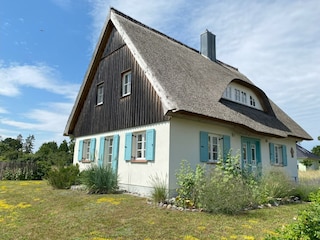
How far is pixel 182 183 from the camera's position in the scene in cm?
734

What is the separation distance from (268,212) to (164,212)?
9.63ft

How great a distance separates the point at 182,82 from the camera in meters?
9.79

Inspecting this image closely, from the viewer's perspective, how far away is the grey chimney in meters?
16.5

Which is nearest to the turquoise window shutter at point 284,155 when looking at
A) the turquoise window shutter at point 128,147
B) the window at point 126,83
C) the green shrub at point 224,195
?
the green shrub at point 224,195

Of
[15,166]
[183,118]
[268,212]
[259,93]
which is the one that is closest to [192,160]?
[183,118]

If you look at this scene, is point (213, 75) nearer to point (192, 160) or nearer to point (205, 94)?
point (205, 94)

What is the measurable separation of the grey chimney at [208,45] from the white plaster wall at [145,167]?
8.81 meters

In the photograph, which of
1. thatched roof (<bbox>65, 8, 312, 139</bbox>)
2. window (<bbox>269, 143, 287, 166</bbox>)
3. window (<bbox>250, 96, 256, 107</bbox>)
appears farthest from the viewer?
window (<bbox>269, 143, 287, 166</bbox>)

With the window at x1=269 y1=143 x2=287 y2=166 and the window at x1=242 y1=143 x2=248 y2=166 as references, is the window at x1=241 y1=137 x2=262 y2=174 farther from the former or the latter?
the window at x1=269 y1=143 x2=287 y2=166

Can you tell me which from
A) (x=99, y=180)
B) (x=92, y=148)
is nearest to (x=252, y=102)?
(x=92, y=148)

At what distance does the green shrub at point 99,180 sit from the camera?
9227 millimetres

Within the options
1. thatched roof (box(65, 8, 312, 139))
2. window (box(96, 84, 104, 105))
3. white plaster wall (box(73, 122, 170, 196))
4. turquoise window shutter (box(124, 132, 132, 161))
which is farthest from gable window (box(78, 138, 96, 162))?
turquoise window shutter (box(124, 132, 132, 161))

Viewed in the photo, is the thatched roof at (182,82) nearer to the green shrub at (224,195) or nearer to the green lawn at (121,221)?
the green shrub at (224,195)

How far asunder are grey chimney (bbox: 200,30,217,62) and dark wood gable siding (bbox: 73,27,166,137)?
652 cm
